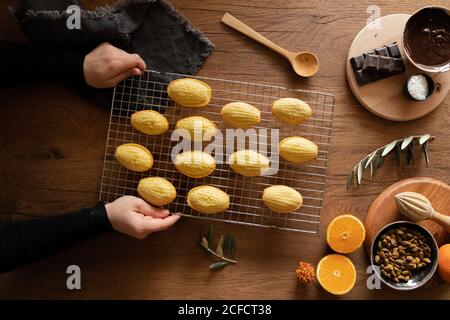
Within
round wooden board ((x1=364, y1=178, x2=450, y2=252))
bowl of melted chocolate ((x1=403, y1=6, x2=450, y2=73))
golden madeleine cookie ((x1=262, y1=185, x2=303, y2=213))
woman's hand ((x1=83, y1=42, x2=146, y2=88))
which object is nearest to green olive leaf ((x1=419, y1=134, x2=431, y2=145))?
round wooden board ((x1=364, y1=178, x2=450, y2=252))

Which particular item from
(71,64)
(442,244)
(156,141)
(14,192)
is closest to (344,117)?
(442,244)

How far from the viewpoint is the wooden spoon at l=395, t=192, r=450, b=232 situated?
167 centimetres

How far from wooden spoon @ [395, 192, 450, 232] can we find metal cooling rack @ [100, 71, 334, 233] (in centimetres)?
29

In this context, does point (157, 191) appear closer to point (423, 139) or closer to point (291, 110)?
point (291, 110)

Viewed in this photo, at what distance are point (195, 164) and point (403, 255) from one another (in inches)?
32.0

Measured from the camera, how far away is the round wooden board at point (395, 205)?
174 cm

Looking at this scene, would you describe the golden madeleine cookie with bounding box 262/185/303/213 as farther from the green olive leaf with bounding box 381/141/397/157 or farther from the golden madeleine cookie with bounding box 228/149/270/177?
the green olive leaf with bounding box 381/141/397/157

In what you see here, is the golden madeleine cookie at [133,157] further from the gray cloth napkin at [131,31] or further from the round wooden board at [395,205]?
the round wooden board at [395,205]

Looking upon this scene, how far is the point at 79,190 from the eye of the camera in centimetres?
175

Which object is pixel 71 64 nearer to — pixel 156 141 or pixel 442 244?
pixel 156 141

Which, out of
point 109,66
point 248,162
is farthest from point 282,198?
point 109,66

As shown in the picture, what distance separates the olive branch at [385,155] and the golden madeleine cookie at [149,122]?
72cm

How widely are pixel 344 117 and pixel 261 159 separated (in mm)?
376

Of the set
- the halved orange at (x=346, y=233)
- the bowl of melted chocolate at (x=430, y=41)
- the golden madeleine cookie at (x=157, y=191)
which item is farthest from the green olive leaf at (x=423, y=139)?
the golden madeleine cookie at (x=157, y=191)
